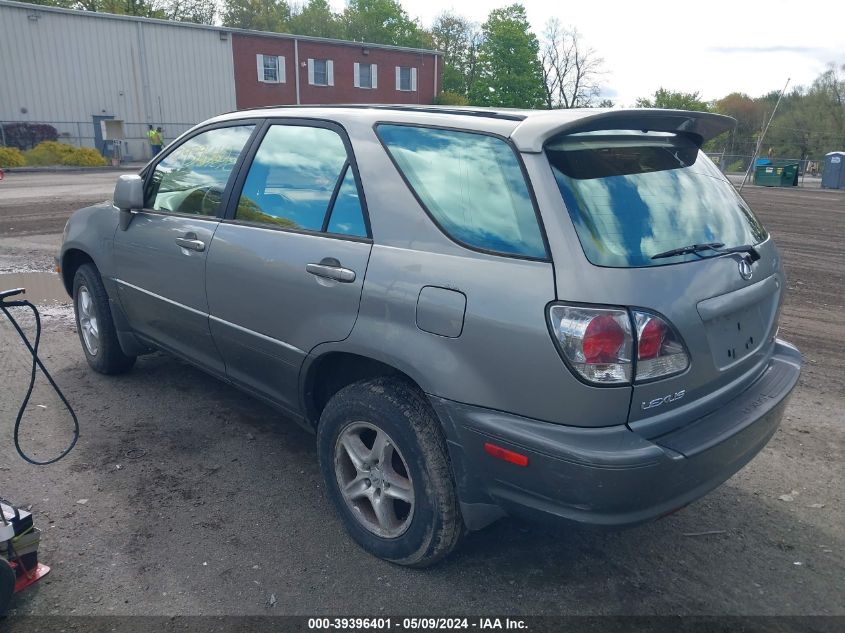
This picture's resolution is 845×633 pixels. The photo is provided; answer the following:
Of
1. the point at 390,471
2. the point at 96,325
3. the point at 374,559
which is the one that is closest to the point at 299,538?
the point at 374,559

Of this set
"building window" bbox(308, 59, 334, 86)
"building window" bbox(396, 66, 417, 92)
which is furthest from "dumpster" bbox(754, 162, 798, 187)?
"building window" bbox(308, 59, 334, 86)

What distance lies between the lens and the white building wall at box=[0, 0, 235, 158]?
102 ft

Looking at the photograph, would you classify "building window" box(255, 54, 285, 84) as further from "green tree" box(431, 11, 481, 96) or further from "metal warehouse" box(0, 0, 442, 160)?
"green tree" box(431, 11, 481, 96)

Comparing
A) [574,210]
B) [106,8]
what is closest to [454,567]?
[574,210]

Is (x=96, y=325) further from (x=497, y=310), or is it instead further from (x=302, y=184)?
(x=497, y=310)

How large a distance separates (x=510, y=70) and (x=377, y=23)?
53.9ft

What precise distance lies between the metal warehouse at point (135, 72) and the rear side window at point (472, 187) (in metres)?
32.3

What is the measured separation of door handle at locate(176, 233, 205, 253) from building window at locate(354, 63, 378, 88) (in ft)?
140

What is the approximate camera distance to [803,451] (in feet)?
13.1

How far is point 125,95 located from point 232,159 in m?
34.9

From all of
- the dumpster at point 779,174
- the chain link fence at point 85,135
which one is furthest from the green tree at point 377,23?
the dumpster at point 779,174

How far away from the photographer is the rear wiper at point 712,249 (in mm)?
2518

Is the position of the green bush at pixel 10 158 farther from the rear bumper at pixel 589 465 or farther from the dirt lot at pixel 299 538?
the rear bumper at pixel 589 465

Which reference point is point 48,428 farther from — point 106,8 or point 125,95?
point 106,8
